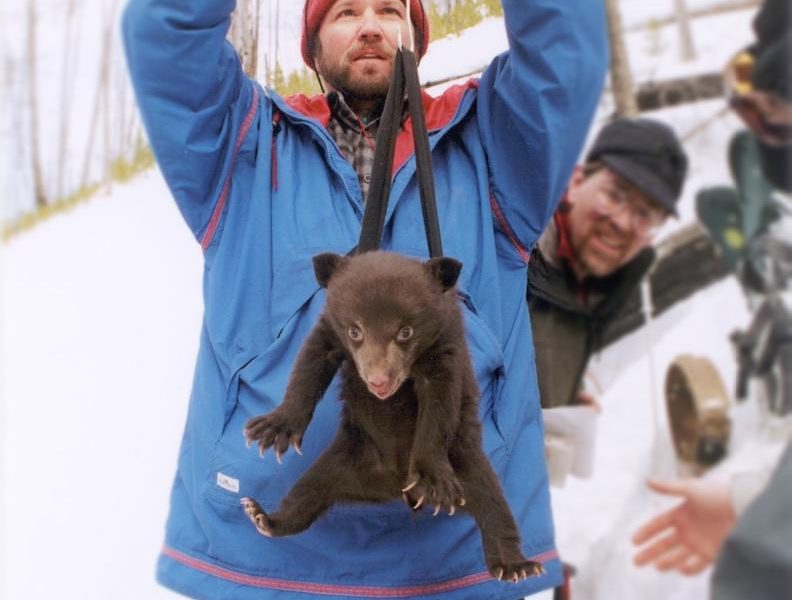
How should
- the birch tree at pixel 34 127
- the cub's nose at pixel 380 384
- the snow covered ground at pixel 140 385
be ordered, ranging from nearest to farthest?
1. the cub's nose at pixel 380 384
2. the snow covered ground at pixel 140 385
3. the birch tree at pixel 34 127

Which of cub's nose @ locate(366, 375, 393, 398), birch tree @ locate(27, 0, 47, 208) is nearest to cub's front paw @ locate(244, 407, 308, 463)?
cub's nose @ locate(366, 375, 393, 398)

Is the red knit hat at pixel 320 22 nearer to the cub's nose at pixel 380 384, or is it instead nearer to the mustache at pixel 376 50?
the mustache at pixel 376 50

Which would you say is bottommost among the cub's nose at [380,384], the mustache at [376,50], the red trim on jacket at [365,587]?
the red trim on jacket at [365,587]

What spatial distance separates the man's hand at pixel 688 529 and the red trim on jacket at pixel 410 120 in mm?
436

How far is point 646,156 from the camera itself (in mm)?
1001

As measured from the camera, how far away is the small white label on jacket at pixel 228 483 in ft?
3.36

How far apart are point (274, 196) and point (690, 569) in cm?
59

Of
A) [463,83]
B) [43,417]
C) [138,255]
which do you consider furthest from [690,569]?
[43,417]

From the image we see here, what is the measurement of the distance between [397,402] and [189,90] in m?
0.39

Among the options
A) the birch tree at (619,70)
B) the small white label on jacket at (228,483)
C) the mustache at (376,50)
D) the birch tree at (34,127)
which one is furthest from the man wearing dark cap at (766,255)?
the birch tree at (34,127)

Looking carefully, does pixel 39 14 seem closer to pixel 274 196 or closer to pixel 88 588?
pixel 274 196

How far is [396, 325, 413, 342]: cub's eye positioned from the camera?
89 cm

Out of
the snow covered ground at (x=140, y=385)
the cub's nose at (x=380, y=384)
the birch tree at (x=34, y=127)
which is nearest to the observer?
the cub's nose at (x=380, y=384)

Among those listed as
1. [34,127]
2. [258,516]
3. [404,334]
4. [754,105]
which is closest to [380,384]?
[404,334]
